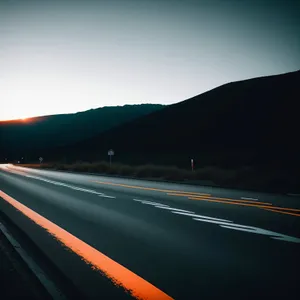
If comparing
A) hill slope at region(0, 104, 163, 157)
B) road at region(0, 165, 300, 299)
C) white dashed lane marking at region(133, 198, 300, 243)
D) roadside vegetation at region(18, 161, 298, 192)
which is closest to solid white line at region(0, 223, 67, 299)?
road at region(0, 165, 300, 299)

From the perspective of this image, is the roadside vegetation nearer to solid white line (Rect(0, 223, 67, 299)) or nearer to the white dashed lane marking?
the white dashed lane marking

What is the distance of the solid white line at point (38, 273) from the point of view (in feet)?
9.64

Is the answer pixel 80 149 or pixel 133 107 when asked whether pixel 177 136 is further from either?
pixel 133 107

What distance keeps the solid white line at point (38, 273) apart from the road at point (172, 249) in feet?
0.77

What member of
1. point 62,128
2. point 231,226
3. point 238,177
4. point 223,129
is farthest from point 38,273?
point 62,128

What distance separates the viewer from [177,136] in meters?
71.2

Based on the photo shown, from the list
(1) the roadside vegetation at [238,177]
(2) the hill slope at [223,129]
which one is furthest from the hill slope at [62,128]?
(1) the roadside vegetation at [238,177]

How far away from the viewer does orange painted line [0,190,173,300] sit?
9.62ft

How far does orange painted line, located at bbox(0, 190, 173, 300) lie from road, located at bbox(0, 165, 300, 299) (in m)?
0.01

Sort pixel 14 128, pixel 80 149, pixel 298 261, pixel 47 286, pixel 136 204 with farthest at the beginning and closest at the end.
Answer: pixel 14 128
pixel 80 149
pixel 136 204
pixel 298 261
pixel 47 286

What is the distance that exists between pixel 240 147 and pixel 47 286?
5499 cm

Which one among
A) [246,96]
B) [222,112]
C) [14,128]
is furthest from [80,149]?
[14,128]

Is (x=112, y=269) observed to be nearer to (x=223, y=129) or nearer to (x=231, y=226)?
(x=231, y=226)

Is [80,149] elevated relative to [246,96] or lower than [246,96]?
lower
